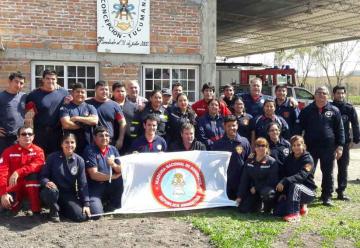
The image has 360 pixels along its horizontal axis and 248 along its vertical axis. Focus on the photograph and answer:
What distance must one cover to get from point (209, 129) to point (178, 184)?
3.71 feet

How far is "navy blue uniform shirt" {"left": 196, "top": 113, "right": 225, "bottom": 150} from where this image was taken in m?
7.43

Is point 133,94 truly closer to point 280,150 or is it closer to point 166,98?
point 166,98

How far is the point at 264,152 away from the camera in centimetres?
665

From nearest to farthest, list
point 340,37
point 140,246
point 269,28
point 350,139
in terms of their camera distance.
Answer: point 140,246
point 350,139
point 269,28
point 340,37

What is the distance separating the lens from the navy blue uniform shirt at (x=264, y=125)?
7.34m

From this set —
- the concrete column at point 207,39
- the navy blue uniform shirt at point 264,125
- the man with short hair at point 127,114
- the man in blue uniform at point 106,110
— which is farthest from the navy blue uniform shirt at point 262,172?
the concrete column at point 207,39

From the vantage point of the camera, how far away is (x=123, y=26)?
34.6ft

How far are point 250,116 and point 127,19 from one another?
14.1 feet

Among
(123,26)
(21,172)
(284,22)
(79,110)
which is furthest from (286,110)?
(284,22)

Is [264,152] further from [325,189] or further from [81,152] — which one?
[81,152]

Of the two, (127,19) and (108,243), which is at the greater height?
(127,19)

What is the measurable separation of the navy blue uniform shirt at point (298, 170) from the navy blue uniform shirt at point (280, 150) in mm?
85

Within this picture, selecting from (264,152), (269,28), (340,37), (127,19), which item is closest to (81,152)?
(264,152)

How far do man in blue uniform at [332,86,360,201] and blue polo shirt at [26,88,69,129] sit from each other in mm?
4581
